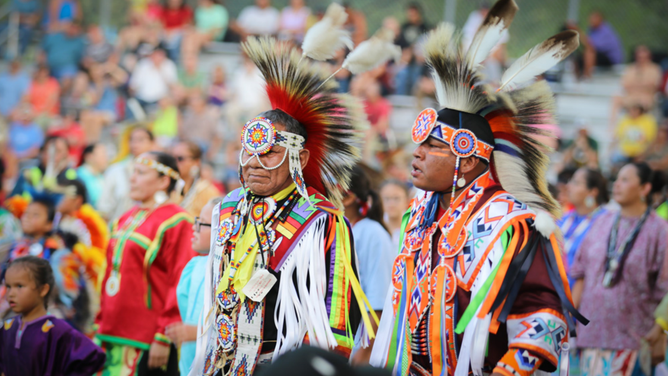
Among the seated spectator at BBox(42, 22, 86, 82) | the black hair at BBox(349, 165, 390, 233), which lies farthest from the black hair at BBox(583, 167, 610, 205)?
the seated spectator at BBox(42, 22, 86, 82)

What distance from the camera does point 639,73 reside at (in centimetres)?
1068

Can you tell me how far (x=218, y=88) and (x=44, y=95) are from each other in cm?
310

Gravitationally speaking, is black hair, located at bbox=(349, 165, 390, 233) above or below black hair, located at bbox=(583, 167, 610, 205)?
below

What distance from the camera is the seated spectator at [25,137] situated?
34.5ft

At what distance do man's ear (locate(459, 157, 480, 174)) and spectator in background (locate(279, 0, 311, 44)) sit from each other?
983 cm

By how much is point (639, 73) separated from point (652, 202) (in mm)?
6338

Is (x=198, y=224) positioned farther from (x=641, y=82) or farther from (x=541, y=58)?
(x=641, y=82)

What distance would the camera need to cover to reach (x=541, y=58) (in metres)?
3.00

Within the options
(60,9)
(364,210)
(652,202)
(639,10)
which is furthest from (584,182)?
(60,9)

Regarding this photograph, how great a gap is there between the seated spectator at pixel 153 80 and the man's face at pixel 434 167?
931cm

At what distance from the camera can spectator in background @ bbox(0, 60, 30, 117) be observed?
12.2m

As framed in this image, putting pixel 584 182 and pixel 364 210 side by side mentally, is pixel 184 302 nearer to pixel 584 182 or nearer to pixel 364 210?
pixel 364 210

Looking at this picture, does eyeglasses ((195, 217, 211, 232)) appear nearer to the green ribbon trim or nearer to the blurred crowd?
the blurred crowd

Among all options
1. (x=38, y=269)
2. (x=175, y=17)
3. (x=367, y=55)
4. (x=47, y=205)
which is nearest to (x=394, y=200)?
(x=367, y=55)
